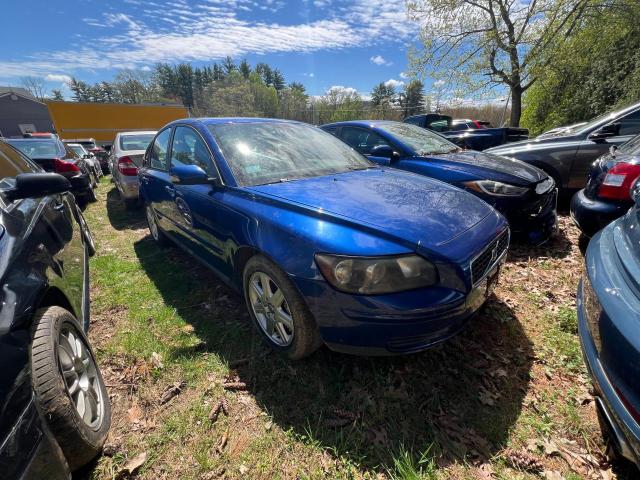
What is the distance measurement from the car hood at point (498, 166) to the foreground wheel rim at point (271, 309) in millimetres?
2681

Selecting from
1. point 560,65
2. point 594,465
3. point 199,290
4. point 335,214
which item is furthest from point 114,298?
point 560,65

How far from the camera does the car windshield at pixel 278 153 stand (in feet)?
8.09

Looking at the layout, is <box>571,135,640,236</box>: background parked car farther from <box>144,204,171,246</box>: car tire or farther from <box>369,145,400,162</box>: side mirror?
<box>144,204,171,246</box>: car tire

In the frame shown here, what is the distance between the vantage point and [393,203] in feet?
6.82

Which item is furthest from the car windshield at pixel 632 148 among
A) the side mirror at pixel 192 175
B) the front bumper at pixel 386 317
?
the side mirror at pixel 192 175

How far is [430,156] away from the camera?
3949mm

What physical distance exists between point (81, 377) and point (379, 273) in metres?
1.65

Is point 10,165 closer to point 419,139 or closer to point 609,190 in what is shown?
point 419,139

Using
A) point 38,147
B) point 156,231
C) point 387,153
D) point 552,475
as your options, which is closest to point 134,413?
point 552,475

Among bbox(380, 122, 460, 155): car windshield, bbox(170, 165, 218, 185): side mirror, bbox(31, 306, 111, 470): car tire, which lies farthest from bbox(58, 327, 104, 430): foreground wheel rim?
bbox(380, 122, 460, 155): car windshield

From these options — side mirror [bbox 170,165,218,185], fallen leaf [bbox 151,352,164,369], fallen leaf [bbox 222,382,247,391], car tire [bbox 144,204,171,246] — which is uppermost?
side mirror [bbox 170,165,218,185]

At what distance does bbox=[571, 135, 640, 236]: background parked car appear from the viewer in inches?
113

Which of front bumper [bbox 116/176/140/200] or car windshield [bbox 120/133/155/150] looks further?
car windshield [bbox 120/133/155/150]

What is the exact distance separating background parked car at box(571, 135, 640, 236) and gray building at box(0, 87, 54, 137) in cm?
4855
